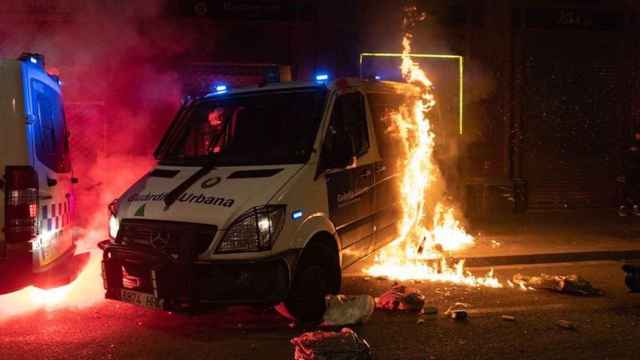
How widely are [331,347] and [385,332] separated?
1085mm

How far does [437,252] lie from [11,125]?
5.46 m

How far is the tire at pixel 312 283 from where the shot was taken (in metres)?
5.52

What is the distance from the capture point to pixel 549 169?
13.1m

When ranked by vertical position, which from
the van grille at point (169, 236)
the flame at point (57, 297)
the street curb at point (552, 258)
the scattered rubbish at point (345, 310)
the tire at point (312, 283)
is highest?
the van grille at point (169, 236)

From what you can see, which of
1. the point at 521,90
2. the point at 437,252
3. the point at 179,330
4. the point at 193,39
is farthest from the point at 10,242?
the point at 521,90

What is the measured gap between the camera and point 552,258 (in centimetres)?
888

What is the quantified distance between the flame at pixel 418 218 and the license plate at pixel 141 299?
3.28 m

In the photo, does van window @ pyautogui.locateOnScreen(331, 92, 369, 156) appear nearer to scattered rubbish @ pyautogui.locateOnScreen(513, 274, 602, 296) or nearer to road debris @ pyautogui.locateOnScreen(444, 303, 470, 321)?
road debris @ pyautogui.locateOnScreen(444, 303, 470, 321)

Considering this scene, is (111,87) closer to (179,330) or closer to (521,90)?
(179,330)

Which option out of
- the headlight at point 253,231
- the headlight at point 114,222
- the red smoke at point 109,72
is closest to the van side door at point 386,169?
the headlight at point 253,231

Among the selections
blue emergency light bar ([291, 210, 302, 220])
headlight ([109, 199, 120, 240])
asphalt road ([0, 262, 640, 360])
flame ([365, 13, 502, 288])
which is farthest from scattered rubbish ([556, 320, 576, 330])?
headlight ([109, 199, 120, 240])

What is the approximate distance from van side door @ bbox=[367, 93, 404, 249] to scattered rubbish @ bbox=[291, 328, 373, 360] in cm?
226

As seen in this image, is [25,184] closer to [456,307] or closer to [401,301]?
[401,301]

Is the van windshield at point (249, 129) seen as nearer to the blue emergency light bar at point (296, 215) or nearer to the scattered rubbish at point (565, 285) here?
the blue emergency light bar at point (296, 215)
